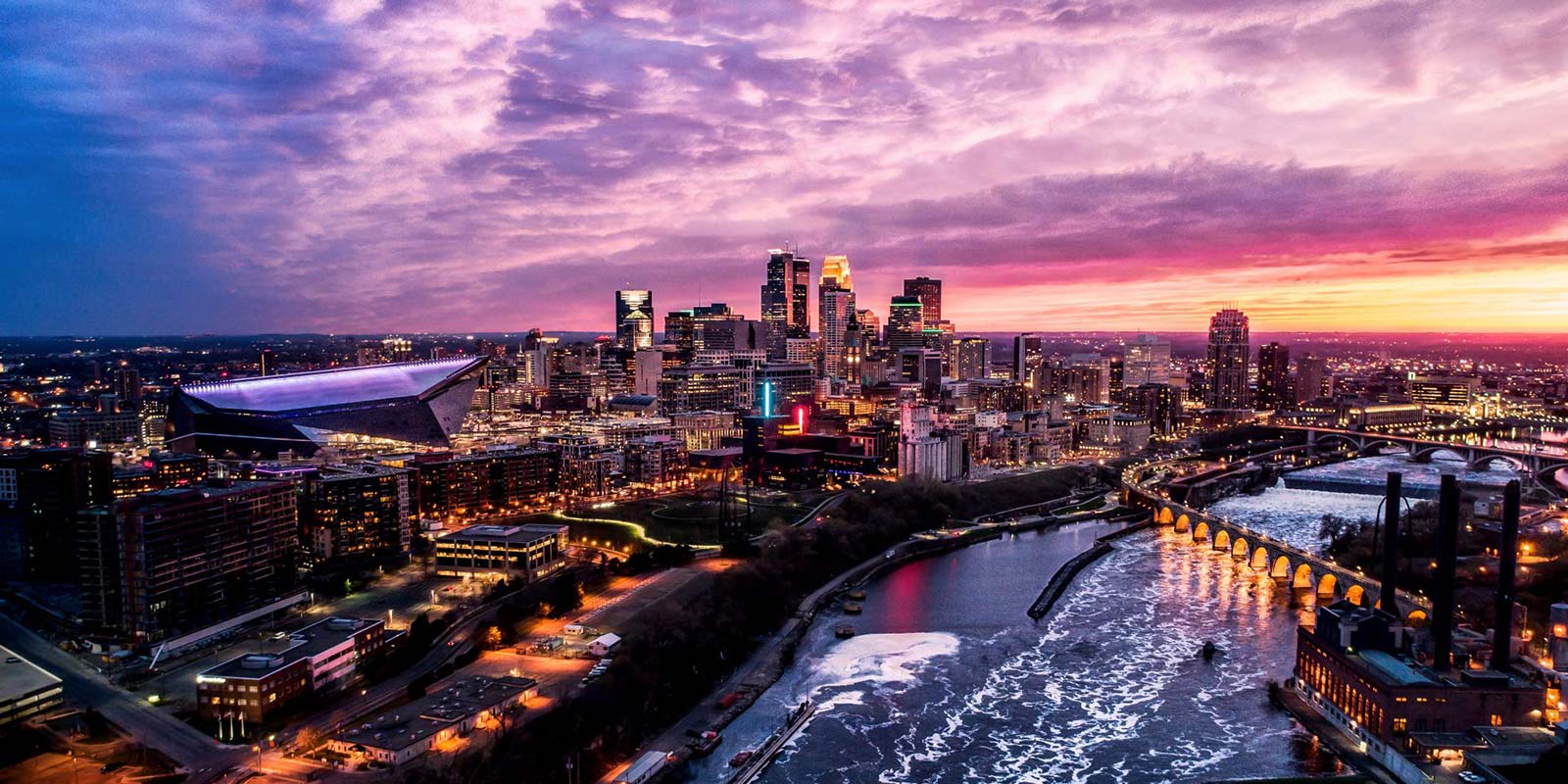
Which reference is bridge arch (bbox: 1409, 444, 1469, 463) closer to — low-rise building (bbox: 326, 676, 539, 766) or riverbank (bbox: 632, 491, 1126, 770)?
riverbank (bbox: 632, 491, 1126, 770)

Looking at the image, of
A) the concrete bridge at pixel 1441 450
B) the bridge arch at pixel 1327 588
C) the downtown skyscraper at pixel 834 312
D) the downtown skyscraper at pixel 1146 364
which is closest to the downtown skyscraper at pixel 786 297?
the downtown skyscraper at pixel 834 312

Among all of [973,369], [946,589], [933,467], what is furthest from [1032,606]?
[973,369]

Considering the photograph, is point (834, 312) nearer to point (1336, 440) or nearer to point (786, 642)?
point (1336, 440)

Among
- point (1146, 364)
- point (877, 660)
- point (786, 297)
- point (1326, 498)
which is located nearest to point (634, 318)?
point (786, 297)

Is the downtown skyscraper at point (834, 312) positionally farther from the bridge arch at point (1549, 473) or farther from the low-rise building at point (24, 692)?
the low-rise building at point (24, 692)

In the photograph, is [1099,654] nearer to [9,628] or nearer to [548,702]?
[548,702]
